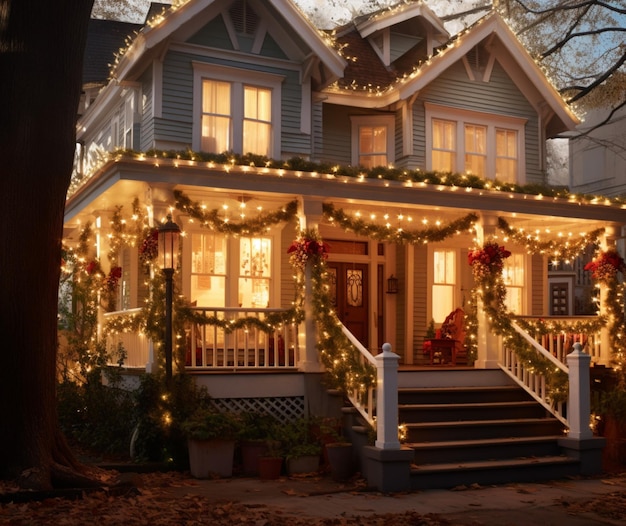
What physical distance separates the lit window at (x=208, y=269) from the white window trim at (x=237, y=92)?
63.9 inches

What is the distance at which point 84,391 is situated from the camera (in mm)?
13461

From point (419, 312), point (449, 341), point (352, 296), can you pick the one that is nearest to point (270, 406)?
point (449, 341)

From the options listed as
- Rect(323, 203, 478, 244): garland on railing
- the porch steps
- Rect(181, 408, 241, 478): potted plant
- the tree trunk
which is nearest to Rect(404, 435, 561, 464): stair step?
the porch steps

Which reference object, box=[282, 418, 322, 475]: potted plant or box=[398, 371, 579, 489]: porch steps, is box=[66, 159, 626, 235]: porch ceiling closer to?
box=[398, 371, 579, 489]: porch steps

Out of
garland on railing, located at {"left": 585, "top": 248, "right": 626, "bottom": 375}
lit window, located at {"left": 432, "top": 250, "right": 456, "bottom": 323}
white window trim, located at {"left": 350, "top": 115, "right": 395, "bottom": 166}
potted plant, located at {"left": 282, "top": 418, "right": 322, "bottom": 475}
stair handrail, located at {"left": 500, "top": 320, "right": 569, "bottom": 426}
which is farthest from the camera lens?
lit window, located at {"left": 432, "top": 250, "right": 456, "bottom": 323}

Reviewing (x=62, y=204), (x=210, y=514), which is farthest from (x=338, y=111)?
(x=210, y=514)

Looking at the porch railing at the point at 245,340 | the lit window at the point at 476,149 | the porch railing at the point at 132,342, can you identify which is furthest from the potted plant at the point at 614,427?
the porch railing at the point at 132,342

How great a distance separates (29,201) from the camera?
8.87 m

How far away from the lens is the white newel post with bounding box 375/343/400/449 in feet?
33.6

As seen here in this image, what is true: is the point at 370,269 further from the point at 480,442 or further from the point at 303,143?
the point at 480,442

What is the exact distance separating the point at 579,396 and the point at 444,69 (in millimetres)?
7278

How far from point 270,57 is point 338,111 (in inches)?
81.8

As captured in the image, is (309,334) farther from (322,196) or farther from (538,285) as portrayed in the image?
(538,285)

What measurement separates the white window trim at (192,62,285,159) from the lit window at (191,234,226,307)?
162 cm
